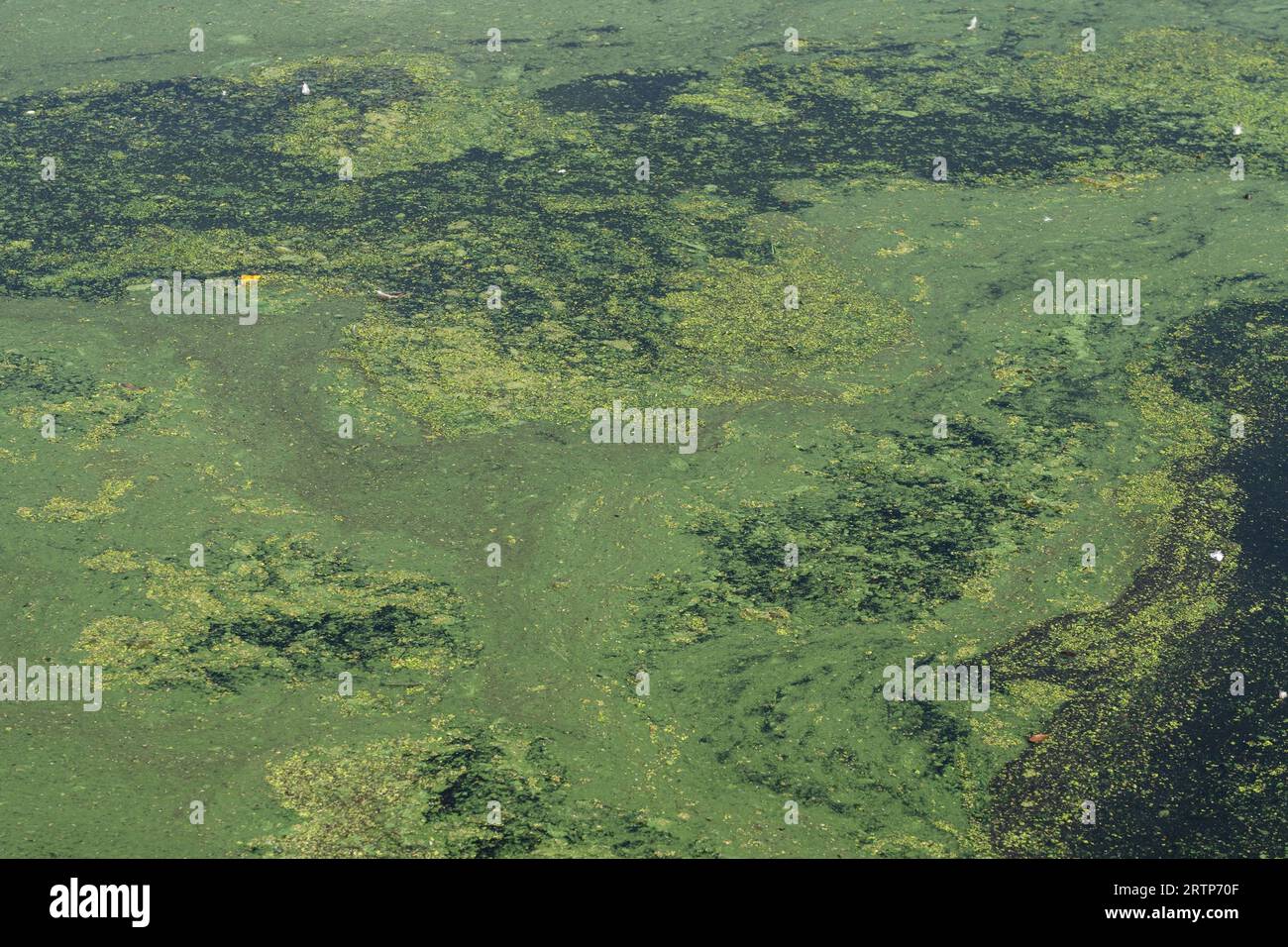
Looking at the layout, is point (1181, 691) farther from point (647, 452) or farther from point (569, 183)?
point (569, 183)

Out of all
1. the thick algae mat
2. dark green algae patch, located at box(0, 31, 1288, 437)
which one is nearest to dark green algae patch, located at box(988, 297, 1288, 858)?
the thick algae mat

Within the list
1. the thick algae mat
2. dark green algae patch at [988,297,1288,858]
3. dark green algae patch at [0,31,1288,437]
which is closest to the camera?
dark green algae patch at [988,297,1288,858]

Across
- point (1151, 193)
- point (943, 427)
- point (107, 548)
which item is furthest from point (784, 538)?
point (1151, 193)

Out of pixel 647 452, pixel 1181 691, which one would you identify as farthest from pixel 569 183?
pixel 1181 691

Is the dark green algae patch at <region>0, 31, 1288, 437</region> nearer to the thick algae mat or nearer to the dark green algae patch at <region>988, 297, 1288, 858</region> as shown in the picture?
the thick algae mat

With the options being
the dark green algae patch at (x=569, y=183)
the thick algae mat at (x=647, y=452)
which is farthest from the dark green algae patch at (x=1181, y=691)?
the dark green algae patch at (x=569, y=183)

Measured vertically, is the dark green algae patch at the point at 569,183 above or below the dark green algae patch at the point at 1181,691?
above

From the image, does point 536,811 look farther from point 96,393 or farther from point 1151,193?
point 1151,193

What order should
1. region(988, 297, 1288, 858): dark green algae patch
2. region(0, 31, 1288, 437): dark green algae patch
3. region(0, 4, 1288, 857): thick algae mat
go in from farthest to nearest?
region(0, 31, 1288, 437): dark green algae patch → region(0, 4, 1288, 857): thick algae mat → region(988, 297, 1288, 858): dark green algae patch

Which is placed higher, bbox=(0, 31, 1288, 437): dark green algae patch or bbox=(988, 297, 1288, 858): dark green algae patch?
bbox=(0, 31, 1288, 437): dark green algae patch

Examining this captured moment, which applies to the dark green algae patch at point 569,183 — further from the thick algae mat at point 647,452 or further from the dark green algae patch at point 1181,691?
the dark green algae patch at point 1181,691
